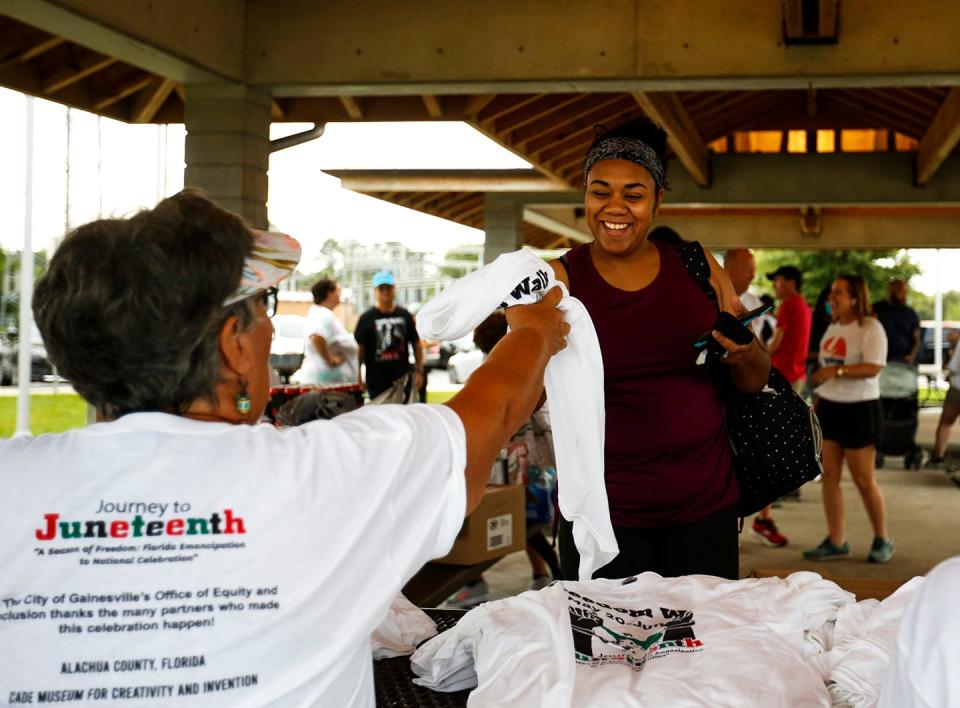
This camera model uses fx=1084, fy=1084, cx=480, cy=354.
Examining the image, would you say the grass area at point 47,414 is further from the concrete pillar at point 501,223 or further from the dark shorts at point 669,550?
the dark shorts at point 669,550

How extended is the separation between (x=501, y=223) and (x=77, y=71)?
6.89 metres

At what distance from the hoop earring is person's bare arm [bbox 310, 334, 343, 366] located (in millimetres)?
7433

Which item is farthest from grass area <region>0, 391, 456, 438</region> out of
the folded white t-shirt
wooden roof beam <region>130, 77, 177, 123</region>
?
the folded white t-shirt

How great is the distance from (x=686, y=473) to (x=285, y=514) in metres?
1.58

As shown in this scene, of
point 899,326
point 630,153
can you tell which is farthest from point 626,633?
point 899,326

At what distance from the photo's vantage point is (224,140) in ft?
23.7

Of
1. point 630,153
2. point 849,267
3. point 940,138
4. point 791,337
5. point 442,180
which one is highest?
point 849,267

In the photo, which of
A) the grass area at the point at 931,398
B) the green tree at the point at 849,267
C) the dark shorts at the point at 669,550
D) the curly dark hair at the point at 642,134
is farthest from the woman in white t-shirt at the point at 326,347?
the green tree at the point at 849,267

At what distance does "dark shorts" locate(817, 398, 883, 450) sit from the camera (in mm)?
6461

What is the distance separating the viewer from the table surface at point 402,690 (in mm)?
1796

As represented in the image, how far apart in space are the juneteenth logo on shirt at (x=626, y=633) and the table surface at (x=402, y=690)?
0.74 feet

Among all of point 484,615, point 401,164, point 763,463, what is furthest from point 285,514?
point 401,164

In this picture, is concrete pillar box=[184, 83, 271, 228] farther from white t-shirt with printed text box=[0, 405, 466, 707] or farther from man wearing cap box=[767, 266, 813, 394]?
white t-shirt with printed text box=[0, 405, 466, 707]

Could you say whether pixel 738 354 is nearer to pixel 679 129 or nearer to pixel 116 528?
pixel 116 528
